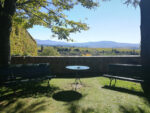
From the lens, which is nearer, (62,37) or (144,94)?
(144,94)

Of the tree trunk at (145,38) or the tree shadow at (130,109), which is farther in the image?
the tree trunk at (145,38)

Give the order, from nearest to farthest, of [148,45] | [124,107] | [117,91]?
[124,107]
[117,91]
[148,45]

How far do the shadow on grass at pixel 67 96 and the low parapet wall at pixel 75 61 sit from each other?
2.87 meters

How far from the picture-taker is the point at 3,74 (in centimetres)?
421

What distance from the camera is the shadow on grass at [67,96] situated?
4082 mm

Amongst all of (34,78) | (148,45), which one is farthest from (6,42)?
(148,45)

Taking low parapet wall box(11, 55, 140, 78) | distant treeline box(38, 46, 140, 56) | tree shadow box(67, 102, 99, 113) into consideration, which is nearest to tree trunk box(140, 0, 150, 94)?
low parapet wall box(11, 55, 140, 78)

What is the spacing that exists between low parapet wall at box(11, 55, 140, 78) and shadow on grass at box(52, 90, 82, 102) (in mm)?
2871

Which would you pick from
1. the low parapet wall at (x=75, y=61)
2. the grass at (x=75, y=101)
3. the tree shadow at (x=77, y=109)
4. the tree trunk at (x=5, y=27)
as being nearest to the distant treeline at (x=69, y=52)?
the low parapet wall at (x=75, y=61)

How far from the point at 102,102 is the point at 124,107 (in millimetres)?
652

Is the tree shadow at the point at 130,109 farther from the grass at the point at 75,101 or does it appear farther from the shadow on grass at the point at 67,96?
the shadow on grass at the point at 67,96

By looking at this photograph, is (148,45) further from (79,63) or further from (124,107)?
(79,63)

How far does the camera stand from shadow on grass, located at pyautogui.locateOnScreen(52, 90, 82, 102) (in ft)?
13.4

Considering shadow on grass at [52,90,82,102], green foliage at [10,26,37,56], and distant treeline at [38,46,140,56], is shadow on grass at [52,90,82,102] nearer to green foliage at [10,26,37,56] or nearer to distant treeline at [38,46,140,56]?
green foliage at [10,26,37,56]
